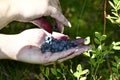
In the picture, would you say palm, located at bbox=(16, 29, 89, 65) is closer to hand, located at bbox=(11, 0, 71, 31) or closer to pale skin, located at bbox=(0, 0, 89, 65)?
pale skin, located at bbox=(0, 0, 89, 65)

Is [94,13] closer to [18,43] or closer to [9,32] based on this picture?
[9,32]

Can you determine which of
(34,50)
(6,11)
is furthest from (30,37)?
(6,11)

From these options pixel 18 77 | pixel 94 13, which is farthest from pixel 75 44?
pixel 94 13

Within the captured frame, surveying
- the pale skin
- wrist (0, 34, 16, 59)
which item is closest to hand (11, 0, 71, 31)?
the pale skin

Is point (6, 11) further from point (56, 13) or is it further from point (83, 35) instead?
point (83, 35)

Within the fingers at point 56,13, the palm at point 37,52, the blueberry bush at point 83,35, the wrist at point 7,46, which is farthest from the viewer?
the blueberry bush at point 83,35

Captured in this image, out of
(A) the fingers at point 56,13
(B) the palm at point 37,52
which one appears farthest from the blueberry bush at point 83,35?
(A) the fingers at point 56,13

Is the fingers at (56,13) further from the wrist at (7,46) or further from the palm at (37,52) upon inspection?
the wrist at (7,46)
